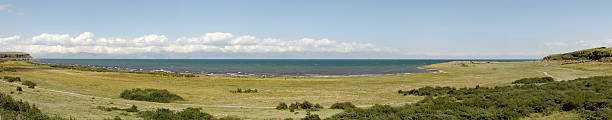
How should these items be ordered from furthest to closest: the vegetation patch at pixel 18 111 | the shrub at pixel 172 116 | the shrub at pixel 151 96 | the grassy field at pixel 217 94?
the shrub at pixel 151 96
the grassy field at pixel 217 94
the shrub at pixel 172 116
the vegetation patch at pixel 18 111

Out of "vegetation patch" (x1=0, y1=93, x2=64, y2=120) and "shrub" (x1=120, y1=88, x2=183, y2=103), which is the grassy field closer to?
"shrub" (x1=120, y1=88, x2=183, y2=103)

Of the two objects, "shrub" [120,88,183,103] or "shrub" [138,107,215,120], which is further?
"shrub" [120,88,183,103]

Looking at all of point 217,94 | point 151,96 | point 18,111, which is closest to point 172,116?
point 18,111

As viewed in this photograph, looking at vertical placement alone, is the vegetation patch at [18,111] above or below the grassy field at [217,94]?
above

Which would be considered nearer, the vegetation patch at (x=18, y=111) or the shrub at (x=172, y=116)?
the vegetation patch at (x=18, y=111)

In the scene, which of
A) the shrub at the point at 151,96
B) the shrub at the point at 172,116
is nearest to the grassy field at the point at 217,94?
the shrub at the point at 172,116

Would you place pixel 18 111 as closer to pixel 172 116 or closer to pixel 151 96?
pixel 172 116

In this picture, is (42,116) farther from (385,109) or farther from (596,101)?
(596,101)

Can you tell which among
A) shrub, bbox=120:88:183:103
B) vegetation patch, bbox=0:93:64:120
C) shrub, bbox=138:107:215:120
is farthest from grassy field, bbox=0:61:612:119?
vegetation patch, bbox=0:93:64:120

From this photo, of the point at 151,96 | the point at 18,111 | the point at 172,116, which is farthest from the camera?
the point at 151,96

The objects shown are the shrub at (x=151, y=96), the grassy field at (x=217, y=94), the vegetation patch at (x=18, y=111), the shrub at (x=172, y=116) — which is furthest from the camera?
the shrub at (x=151, y=96)

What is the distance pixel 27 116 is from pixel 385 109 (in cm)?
1565

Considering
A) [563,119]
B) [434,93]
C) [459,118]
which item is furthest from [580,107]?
[434,93]

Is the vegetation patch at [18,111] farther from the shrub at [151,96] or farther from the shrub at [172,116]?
the shrub at [151,96]
